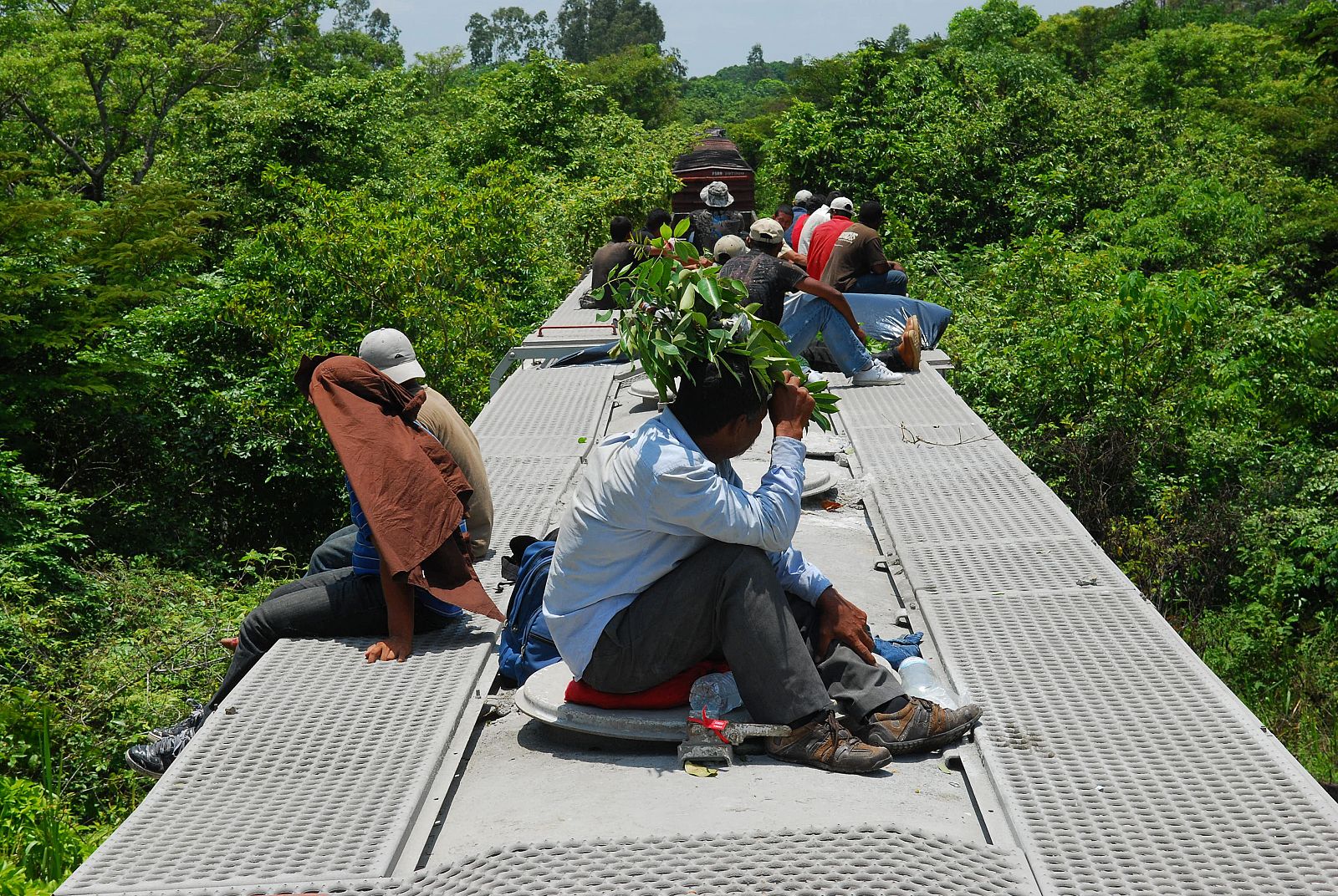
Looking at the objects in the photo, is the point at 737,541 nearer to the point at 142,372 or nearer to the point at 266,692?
the point at 266,692

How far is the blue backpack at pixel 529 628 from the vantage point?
12.2 ft

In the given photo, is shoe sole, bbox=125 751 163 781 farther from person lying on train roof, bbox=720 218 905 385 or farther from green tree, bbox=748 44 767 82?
green tree, bbox=748 44 767 82

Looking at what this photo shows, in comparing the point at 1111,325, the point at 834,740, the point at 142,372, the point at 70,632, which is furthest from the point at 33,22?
Result: the point at 834,740

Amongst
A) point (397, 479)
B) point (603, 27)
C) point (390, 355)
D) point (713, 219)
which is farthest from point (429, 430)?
point (603, 27)

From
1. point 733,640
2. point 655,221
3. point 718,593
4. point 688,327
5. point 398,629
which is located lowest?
point 398,629

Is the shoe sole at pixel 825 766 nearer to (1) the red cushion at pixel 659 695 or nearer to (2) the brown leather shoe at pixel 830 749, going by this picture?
(2) the brown leather shoe at pixel 830 749

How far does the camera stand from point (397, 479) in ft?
12.5

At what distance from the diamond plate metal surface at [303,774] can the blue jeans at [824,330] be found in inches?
167

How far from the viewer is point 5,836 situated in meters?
4.49

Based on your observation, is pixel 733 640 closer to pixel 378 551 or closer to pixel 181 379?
pixel 378 551

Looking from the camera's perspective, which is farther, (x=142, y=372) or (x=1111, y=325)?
(x=142, y=372)

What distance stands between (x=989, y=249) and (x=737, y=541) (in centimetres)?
1201

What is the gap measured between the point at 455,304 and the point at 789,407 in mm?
7105

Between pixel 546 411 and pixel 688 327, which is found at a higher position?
pixel 688 327
